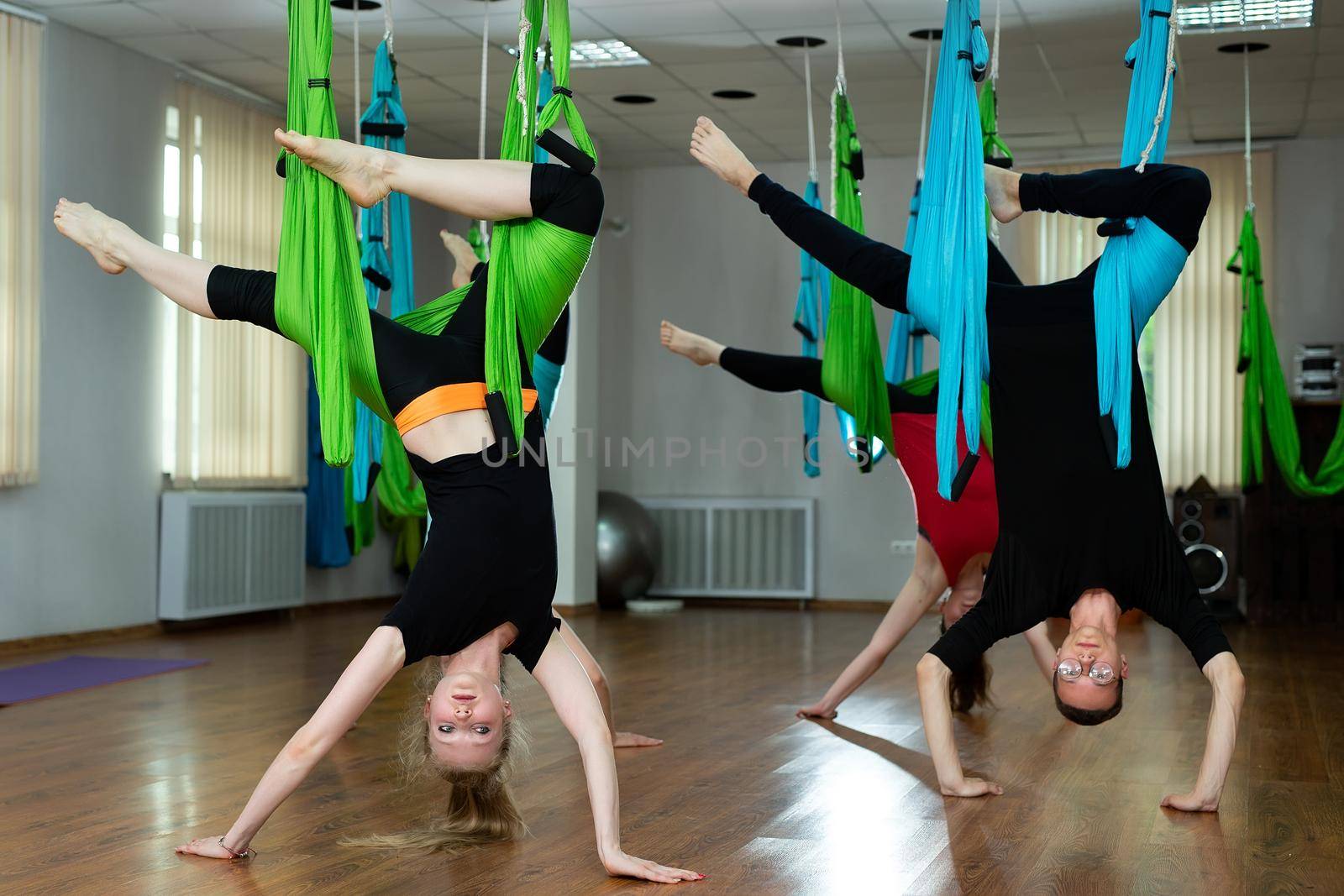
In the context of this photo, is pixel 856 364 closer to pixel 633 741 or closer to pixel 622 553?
pixel 633 741

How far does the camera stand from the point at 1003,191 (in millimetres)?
3371

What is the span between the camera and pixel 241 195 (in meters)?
7.70

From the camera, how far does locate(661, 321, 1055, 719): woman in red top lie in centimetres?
436

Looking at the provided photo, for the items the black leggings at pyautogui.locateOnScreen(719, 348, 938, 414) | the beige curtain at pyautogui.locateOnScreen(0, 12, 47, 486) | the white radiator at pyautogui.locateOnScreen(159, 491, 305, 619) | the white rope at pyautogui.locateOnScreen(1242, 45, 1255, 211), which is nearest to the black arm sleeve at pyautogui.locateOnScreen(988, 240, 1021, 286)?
the black leggings at pyautogui.locateOnScreen(719, 348, 938, 414)

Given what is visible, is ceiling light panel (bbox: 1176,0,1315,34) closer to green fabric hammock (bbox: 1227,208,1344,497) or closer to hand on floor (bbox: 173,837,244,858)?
green fabric hammock (bbox: 1227,208,1344,497)

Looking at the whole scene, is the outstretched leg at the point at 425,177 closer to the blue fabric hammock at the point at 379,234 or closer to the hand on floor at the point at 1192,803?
the blue fabric hammock at the point at 379,234

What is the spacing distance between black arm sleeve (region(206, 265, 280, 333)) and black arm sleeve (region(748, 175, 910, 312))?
1132 mm

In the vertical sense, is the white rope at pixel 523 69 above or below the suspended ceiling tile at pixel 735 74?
below

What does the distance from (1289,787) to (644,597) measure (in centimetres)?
608

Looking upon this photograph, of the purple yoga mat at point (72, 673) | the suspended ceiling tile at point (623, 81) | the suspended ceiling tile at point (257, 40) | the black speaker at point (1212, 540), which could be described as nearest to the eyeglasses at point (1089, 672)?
the purple yoga mat at point (72, 673)

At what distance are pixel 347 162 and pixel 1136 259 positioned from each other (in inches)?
68.3

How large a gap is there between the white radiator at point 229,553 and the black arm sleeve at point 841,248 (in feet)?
16.0

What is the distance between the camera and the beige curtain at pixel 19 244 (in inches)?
247

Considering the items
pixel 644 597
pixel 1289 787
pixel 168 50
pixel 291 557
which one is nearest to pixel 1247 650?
pixel 1289 787
